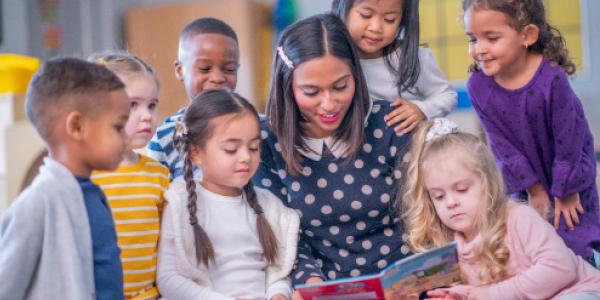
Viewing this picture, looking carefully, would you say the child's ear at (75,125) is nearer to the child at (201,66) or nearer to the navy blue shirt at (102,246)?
the navy blue shirt at (102,246)

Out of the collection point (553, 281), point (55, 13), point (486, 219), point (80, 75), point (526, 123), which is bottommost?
point (553, 281)

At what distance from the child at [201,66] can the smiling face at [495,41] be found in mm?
662

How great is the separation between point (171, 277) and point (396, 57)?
83 cm

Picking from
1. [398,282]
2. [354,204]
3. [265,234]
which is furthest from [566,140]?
[265,234]

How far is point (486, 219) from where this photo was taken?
72.6 inches

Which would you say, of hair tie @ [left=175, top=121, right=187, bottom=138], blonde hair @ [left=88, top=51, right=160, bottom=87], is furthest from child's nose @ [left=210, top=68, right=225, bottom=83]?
hair tie @ [left=175, top=121, right=187, bottom=138]

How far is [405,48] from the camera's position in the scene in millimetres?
2131

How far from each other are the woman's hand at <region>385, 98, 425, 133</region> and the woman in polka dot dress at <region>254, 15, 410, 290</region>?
21 millimetres

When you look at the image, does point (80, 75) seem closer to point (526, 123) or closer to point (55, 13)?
point (526, 123)

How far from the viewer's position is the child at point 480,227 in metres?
1.77

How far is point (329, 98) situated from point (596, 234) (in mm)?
803

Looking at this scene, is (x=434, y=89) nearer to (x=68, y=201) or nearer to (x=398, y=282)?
(x=398, y=282)

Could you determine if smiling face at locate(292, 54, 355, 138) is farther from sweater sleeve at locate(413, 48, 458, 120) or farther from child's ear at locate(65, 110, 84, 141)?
child's ear at locate(65, 110, 84, 141)

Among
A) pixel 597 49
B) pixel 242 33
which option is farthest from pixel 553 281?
pixel 242 33
